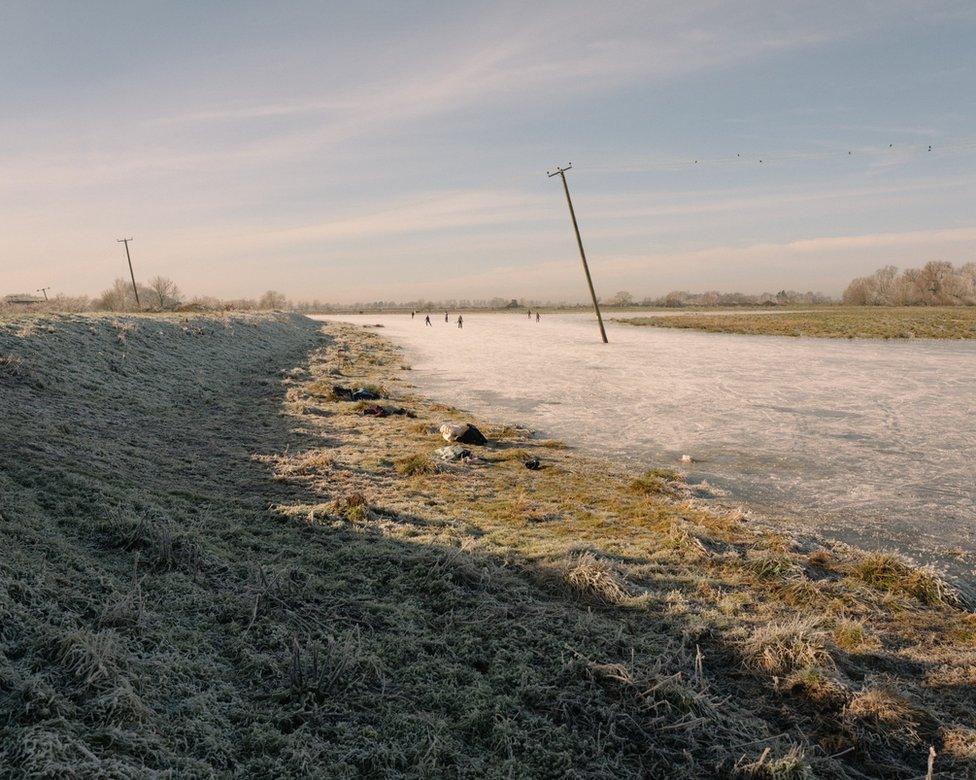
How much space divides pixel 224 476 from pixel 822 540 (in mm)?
8449

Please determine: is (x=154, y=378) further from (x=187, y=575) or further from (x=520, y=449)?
(x=187, y=575)

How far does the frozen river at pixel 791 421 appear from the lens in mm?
8102

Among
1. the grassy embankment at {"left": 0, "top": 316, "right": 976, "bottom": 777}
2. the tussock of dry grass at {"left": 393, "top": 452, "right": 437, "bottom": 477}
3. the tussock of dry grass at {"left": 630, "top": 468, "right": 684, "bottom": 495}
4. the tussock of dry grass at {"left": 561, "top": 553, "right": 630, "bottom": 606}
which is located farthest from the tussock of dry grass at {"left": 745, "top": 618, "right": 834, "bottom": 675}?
the tussock of dry grass at {"left": 393, "top": 452, "right": 437, "bottom": 477}

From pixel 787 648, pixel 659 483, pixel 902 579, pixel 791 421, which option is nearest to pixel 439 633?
pixel 787 648

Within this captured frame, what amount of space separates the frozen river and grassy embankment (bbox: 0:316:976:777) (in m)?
1.67

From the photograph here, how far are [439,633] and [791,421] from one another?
11.7 metres

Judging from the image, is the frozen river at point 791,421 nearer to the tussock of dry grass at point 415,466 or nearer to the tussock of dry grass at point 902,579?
the tussock of dry grass at point 902,579

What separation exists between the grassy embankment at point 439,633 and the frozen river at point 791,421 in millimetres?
1670

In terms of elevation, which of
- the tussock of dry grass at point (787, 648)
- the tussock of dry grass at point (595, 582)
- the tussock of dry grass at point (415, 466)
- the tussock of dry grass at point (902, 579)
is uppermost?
the tussock of dry grass at point (415, 466)

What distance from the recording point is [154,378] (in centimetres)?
1606

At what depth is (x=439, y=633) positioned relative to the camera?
4828 mm

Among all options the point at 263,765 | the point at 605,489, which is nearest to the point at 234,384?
the point at 605,489

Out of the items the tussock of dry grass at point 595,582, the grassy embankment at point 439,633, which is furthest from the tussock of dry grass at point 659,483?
the tussock of dry grass at point 595,582

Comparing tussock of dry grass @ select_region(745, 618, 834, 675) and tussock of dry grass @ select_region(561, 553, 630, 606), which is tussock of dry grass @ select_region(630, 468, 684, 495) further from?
tussock of dry grass @ select_region(745, 618, 834, 675)
